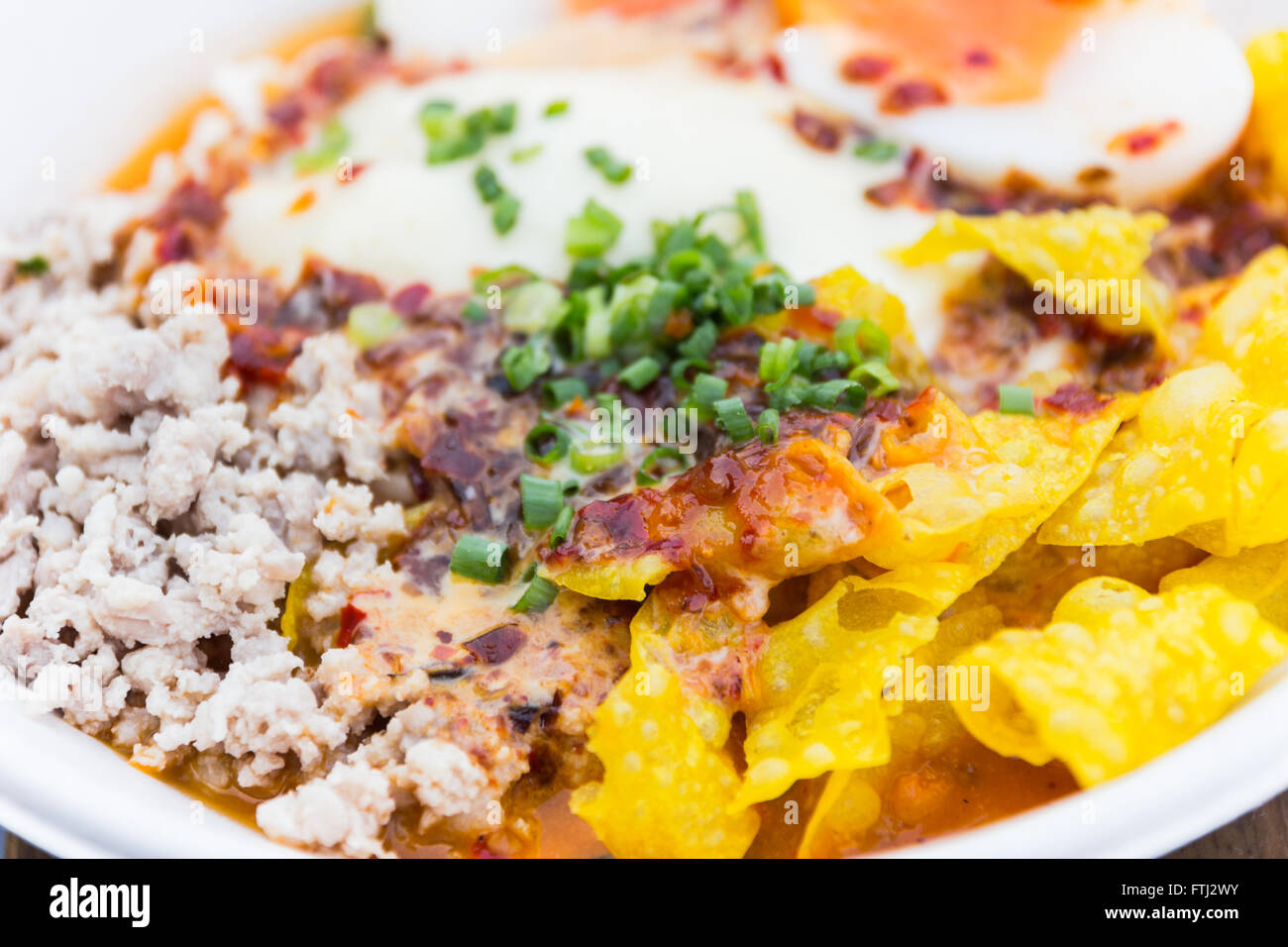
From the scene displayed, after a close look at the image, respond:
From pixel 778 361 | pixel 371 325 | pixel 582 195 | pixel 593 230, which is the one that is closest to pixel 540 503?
pixel 778 361

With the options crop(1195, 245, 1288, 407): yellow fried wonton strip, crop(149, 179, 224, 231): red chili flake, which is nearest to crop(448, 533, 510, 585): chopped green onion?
crop(149, 179, 224, 231): red chili flake

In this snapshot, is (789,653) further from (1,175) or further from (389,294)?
(1,175)

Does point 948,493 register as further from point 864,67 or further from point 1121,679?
point 864,67

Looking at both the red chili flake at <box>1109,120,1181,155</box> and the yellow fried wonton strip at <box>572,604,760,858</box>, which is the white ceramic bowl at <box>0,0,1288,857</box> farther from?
the red chili flake at <box>1109,120,1181,155</box>

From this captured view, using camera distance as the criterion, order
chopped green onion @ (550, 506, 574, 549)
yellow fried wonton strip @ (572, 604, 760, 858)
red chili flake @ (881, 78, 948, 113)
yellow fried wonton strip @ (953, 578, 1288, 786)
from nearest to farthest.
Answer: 1. yellow fried wonton strip @ (953, 578, 1288, 786)
2. yellow fried wonton strip @ (572, 604, 760, 858)
3. chopped green onion @ (550, 506, 574, 549)
4. red chili flake @ (881, 78, 948, 113)

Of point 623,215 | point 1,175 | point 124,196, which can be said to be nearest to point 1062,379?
point 623,215

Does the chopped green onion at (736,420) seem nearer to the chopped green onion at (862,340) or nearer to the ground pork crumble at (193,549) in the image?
the chopped green onion at (862,340)
